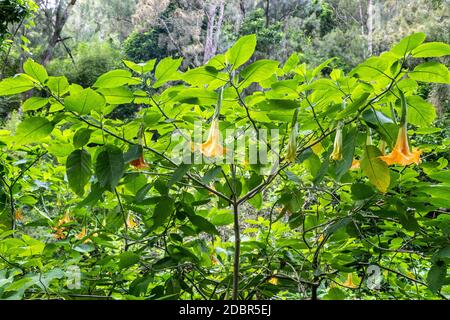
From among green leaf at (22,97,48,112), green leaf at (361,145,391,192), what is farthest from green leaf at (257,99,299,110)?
green leaf at (22,97,48,112)

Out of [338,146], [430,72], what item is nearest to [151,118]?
[338,146]

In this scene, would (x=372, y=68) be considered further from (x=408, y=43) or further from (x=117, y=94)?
(x=117, y=94)

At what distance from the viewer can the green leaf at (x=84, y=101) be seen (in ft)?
1.75

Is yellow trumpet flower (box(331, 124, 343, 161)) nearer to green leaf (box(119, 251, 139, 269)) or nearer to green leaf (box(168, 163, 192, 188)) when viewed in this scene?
green leaf (box(168, 163, 192, 188))

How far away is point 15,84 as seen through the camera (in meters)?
0.55

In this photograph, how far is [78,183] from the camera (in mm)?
606

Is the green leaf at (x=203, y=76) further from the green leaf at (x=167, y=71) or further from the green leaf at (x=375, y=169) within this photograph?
the green leaf at (x=375, y=169)

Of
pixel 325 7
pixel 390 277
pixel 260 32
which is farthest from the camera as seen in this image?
pixel 325 7

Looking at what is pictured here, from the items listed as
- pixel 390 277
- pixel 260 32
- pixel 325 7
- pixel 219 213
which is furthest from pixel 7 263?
pixel 325 7

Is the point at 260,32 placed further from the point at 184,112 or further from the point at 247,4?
the point at 184,112

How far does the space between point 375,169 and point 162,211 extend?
0.34 metres

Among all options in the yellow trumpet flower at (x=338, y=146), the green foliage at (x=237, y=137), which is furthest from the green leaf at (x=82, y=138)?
the yellow trumpet flower at (x=338, y=146)

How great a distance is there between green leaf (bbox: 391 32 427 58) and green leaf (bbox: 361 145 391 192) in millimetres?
138

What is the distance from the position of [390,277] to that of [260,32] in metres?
10.7
